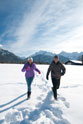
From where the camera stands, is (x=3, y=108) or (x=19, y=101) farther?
(x=19, y=101)

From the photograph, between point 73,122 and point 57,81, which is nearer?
point 73,122

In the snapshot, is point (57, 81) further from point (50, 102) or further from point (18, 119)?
point (18, 119)

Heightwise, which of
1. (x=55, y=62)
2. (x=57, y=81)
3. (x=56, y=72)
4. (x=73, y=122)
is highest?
(x=55, y=62)

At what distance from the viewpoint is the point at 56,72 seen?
5.62 meters

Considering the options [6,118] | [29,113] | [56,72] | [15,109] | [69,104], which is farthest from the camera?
[56,72]

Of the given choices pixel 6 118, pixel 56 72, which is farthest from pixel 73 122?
pixel 56 72

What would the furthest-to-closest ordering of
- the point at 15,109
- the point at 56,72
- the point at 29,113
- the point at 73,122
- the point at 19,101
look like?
the point at 56,72
the point at 19,101
the point at 15,109
the point at 29,113
the point at 73,122

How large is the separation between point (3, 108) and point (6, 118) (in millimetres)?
777

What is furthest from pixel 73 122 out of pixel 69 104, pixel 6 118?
pixel 6 118

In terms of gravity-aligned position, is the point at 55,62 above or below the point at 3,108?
above

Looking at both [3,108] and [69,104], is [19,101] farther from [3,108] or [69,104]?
[69,104]

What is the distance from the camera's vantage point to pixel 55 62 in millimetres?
5672

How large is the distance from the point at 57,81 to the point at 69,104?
1267 mm

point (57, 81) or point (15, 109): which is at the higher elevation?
point (57, 81)
